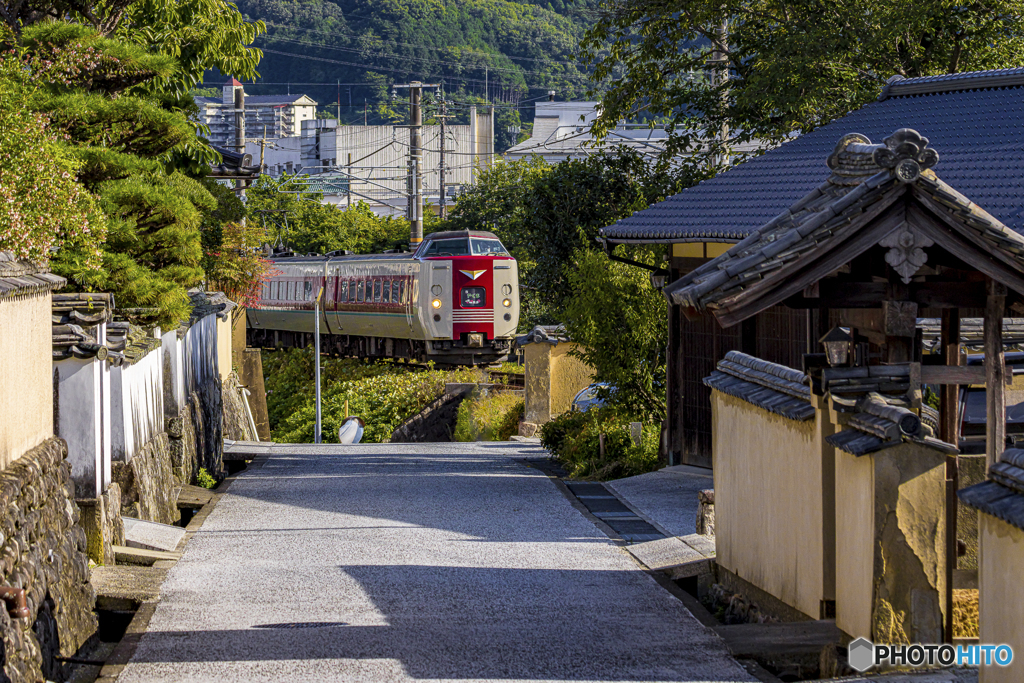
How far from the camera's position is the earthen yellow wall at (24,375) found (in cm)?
728

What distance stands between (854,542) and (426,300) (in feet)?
79.3

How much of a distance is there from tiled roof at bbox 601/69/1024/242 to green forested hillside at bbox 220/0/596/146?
304 feet

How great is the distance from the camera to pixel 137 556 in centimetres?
1008

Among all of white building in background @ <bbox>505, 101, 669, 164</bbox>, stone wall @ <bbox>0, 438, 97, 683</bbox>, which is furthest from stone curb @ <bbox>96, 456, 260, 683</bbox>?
white building in background @ <bbox>505, 101, 669, 164</bbox>

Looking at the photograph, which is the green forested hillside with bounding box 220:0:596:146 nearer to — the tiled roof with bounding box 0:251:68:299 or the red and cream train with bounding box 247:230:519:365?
the red and cream train with bounding box 247:230:519:365

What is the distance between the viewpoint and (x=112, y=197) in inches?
508

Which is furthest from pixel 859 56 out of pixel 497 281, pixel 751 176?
pixel 497 281

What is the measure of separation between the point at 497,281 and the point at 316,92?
99.2 meters

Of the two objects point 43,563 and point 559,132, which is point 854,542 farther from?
point 559,132

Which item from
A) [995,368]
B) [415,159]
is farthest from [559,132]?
[995,368]

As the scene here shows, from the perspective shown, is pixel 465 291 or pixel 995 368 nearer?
pixel 995 368

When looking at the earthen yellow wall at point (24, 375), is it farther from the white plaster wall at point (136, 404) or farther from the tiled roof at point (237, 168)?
the tiled roof at point (237, 168)

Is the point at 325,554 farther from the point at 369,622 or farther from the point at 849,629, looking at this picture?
the point at 849,629

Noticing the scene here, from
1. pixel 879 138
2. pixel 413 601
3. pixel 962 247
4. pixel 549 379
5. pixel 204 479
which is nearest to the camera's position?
pixel 962 247
